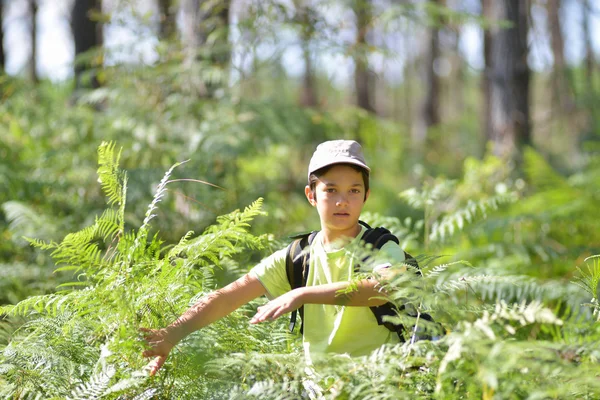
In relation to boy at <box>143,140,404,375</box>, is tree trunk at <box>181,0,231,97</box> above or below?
above

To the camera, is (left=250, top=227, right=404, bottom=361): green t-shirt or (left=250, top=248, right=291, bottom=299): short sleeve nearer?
(left=250, top=227, right=404, bottom=361): green t-shirt

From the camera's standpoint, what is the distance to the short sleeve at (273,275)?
2.37 meters

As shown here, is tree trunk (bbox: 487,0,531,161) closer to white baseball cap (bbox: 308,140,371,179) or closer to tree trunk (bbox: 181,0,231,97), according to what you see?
tree trunk (bbox: 181,0,231,97)

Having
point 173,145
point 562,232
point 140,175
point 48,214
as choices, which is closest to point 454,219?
point 562,232

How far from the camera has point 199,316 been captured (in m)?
2.13

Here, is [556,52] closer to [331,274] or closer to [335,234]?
[335,234]

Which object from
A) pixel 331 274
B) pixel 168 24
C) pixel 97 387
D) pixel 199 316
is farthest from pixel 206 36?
pixel 97 387

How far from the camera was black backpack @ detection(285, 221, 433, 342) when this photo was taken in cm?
221

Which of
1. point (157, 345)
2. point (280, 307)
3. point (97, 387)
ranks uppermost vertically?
point (280, 307)

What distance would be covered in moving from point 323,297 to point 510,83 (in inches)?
272

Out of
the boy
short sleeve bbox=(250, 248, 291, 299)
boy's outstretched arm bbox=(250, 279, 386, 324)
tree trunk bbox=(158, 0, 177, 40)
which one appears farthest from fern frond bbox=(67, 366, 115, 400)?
tree trunk bbox=(158, 0, 177, 40)

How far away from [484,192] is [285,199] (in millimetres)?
2320

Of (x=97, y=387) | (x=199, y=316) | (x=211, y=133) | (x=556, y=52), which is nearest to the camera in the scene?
(x=97, y=387)

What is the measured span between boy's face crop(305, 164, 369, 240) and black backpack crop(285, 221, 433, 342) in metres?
0.11
